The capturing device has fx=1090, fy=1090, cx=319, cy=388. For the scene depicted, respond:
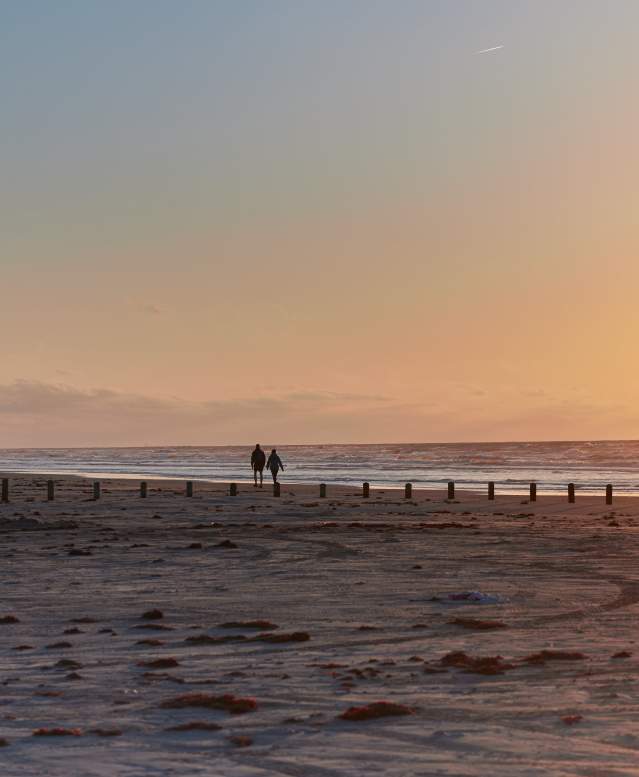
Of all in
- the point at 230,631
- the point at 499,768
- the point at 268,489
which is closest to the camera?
the point at 499,768

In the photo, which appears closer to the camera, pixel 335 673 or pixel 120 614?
pixel 335 673

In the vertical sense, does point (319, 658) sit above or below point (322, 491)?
below

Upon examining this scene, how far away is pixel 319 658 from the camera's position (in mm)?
11789

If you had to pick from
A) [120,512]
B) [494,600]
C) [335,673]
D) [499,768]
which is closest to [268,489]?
[120,512]

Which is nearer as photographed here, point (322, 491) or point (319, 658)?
point (319, 658)

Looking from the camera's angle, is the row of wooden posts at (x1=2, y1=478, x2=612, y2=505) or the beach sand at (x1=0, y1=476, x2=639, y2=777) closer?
the beach sand at (x1=0, y1=476, x2=639, y2=777)

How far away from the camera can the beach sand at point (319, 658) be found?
27.1 ft

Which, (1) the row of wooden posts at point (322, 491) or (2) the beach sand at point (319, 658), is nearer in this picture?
(2) the beach sand at point (319, 658)

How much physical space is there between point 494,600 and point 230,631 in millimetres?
4311

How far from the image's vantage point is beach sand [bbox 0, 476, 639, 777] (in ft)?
27.1

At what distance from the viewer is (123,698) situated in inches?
396

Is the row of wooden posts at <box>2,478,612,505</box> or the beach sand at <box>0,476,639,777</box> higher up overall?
the row of wooden posts at <box>2,478,612,505</box>

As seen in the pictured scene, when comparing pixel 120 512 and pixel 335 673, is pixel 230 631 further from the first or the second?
pixel 120 512

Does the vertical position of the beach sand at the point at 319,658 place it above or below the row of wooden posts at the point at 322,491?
below
